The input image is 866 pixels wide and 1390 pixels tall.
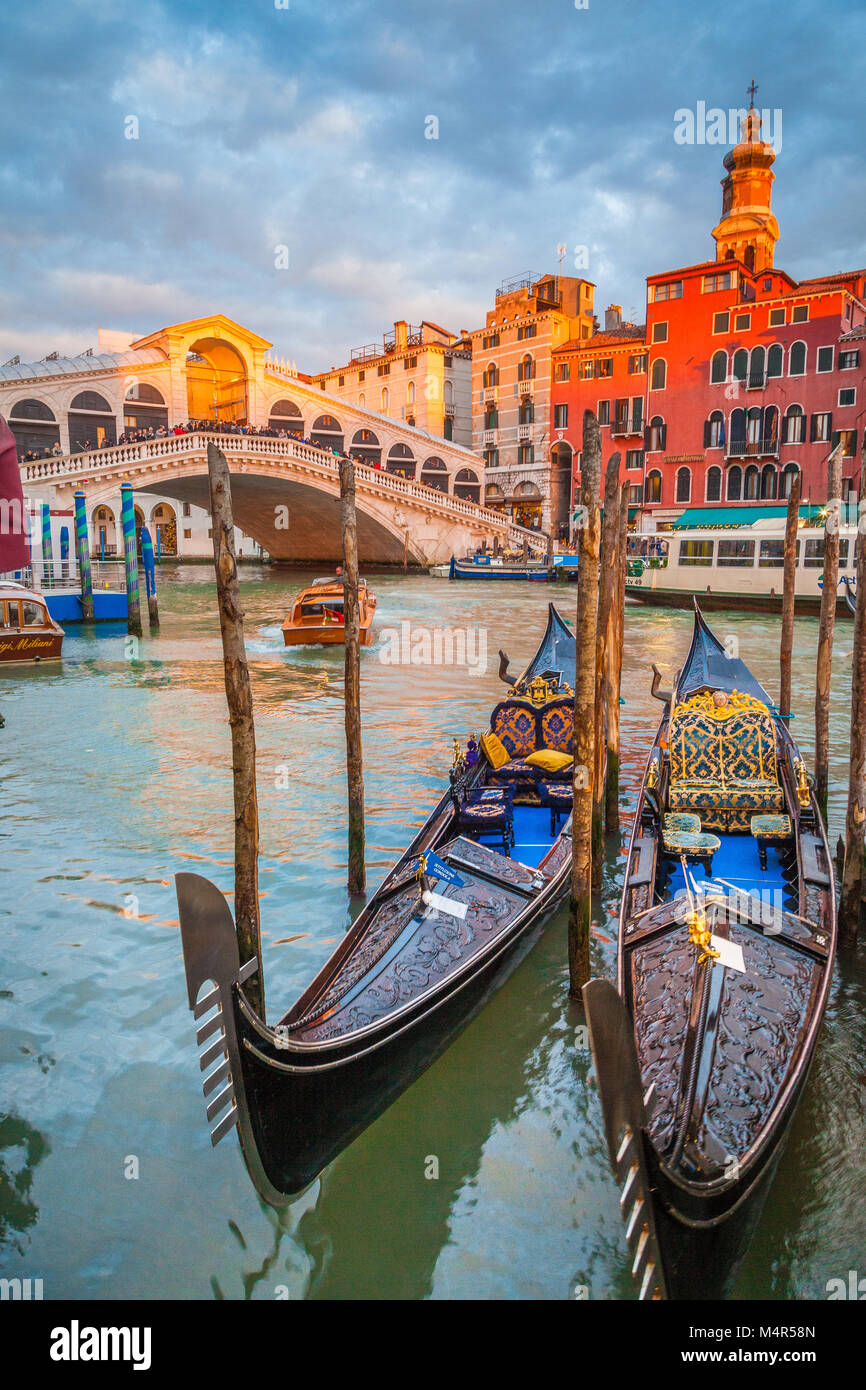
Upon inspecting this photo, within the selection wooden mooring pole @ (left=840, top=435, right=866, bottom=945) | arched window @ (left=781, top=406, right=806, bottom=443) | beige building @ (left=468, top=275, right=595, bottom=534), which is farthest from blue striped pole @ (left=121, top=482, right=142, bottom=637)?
beige building @ (left=468, top=275, right=595, bottom=534)

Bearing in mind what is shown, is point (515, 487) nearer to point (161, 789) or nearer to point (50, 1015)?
point (161, 789)

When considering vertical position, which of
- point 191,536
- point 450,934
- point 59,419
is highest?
point 59,419

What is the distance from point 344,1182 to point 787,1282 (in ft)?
3.98

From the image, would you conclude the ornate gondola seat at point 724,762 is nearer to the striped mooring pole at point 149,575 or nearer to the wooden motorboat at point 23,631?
the wooden motorboat at point 23,631

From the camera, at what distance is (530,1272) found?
2.35 m

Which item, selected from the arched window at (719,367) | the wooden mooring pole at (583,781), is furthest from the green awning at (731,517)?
the wooden mooring pole at (583,781)

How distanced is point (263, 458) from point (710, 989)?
66.2 feet

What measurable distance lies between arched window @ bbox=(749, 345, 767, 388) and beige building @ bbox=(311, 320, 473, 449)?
1254 centimetres

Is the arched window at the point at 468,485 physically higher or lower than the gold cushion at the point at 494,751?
higher

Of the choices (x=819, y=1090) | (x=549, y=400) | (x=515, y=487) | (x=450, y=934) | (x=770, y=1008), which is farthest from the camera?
(x=515, y=487)

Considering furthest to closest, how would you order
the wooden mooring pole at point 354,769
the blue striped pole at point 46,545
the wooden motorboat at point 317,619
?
the blue striped pole at point 46,545 → the wooden motorboat at point 317,619 → the wooden mooring pole at point 354,769

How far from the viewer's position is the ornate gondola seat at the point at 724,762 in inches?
170

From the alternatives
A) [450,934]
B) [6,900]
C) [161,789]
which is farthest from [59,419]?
[450,934]

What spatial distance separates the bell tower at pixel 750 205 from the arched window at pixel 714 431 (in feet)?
15.0
